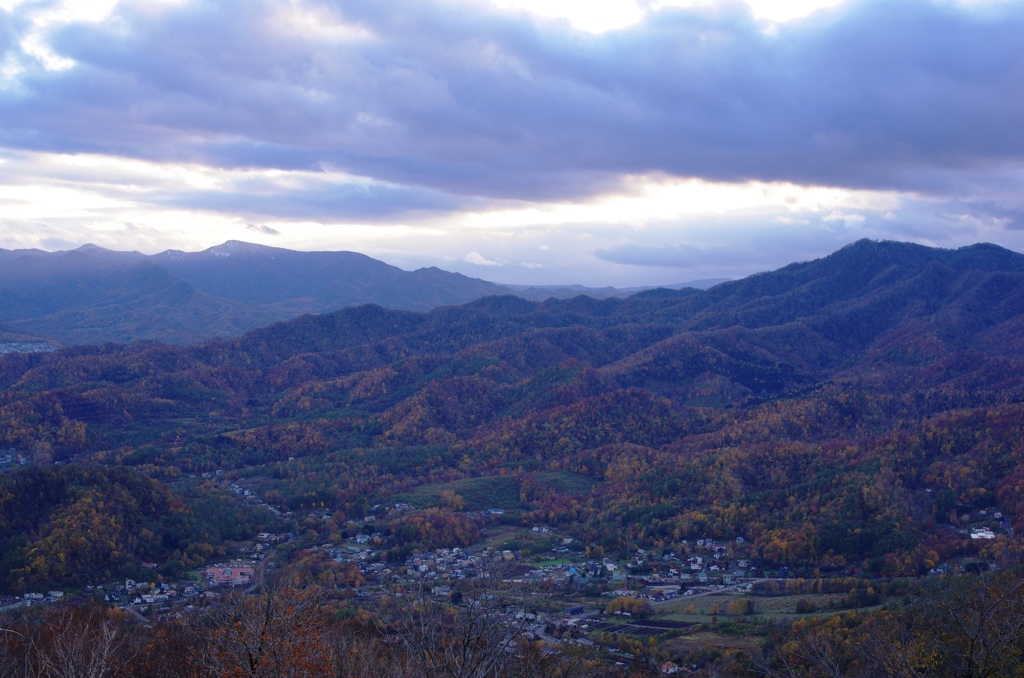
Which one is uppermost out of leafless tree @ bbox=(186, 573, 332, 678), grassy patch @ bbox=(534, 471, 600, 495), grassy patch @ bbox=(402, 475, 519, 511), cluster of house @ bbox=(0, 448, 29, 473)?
leafless tree @ bbox=(186, 573, 332, 678)

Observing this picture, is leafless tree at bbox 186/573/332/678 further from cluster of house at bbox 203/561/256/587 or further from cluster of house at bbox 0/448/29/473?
cluster of house at bbox 0/448/29/473

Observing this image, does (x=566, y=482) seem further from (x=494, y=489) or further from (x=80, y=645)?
(x=80, y=645)

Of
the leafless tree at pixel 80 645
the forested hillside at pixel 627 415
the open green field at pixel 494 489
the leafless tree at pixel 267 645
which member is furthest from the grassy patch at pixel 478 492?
the leafless tree at pixel 267 645

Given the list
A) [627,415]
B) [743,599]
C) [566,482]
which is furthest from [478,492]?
[743,599]

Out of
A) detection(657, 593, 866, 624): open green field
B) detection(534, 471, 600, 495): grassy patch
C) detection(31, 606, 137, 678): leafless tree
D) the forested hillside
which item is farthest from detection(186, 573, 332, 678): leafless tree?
detection(534, 471, 600, 495): grassy patch

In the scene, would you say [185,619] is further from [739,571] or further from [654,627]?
[739,571]

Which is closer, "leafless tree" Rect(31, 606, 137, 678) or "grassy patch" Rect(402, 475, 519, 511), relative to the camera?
"leafless tree" Rect(31, 606, 137, 678)

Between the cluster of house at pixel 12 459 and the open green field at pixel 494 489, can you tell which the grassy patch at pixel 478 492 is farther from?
the cluster of house at pixel 12 459

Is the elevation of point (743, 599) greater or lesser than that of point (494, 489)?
greater
